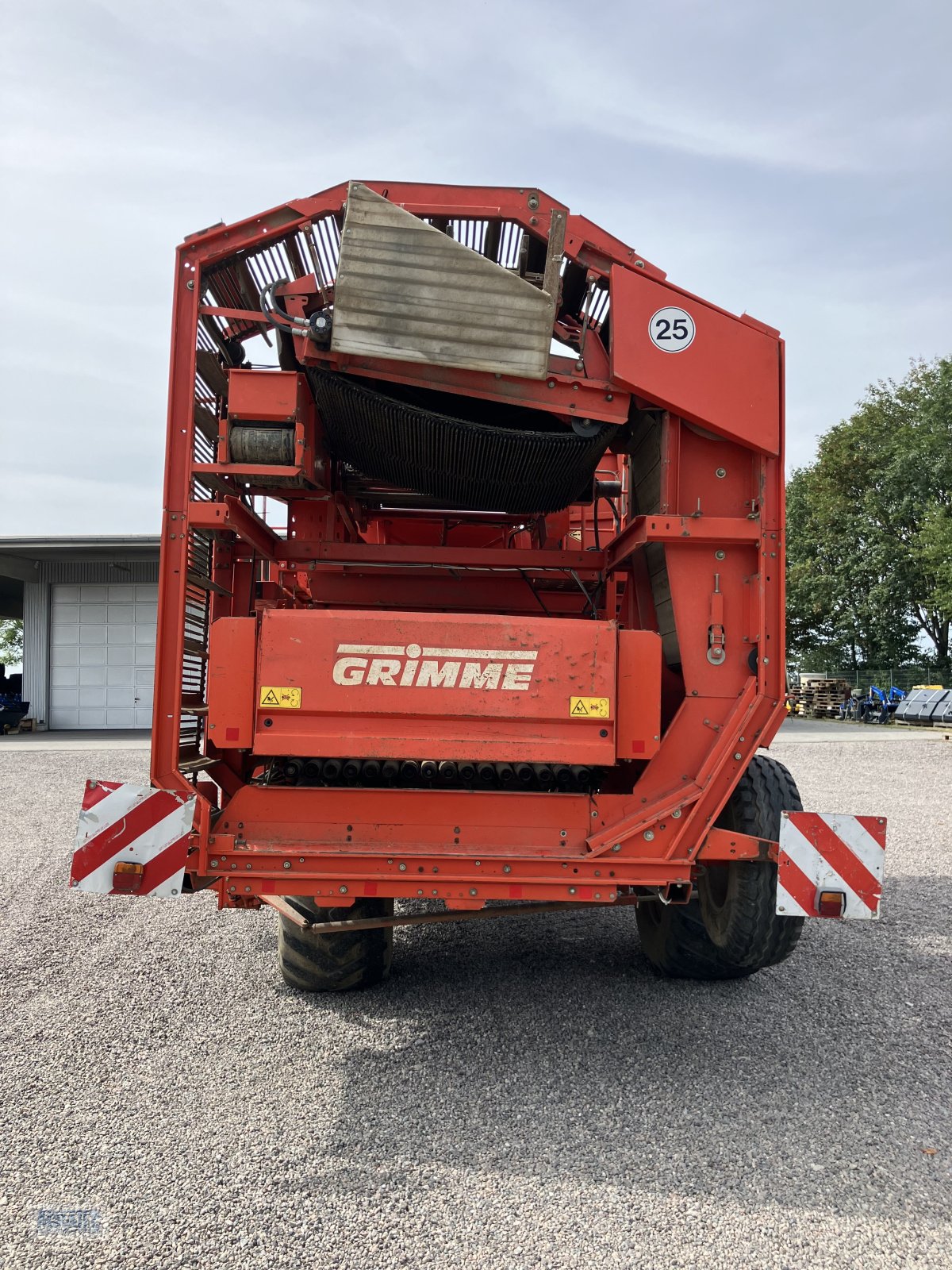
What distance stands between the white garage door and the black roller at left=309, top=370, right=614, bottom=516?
58.9 ft

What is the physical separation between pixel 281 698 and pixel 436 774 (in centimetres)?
75

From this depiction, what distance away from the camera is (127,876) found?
3.14 m

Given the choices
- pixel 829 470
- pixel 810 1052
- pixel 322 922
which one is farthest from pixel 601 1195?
pixel 829 470

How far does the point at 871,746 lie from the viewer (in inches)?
658

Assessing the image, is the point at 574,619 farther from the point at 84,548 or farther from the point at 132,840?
the point at 84,548

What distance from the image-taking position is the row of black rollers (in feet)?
11.6

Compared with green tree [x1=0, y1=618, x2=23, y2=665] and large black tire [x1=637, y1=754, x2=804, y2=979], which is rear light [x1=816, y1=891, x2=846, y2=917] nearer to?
large black tire [x1=637, y1=754, x2=804, y2=979]

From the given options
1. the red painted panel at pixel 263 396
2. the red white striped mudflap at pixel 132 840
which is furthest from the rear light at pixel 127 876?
the red painted panel at pixel 263 396

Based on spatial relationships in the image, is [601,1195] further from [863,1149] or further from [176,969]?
[176,969]

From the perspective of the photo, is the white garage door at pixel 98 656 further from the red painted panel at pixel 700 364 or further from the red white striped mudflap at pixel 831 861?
the red white striped mudflap at pixel 831 861

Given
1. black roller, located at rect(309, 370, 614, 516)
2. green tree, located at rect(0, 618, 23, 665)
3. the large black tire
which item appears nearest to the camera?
the large black tire

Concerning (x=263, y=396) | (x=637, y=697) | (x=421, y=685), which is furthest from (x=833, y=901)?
(x=263, y=396)

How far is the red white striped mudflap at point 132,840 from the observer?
3.13 m

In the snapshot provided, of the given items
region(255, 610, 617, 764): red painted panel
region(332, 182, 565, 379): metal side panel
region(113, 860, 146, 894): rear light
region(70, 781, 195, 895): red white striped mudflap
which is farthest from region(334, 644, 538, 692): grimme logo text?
region(332, 182, 565, 379): metal side panel
